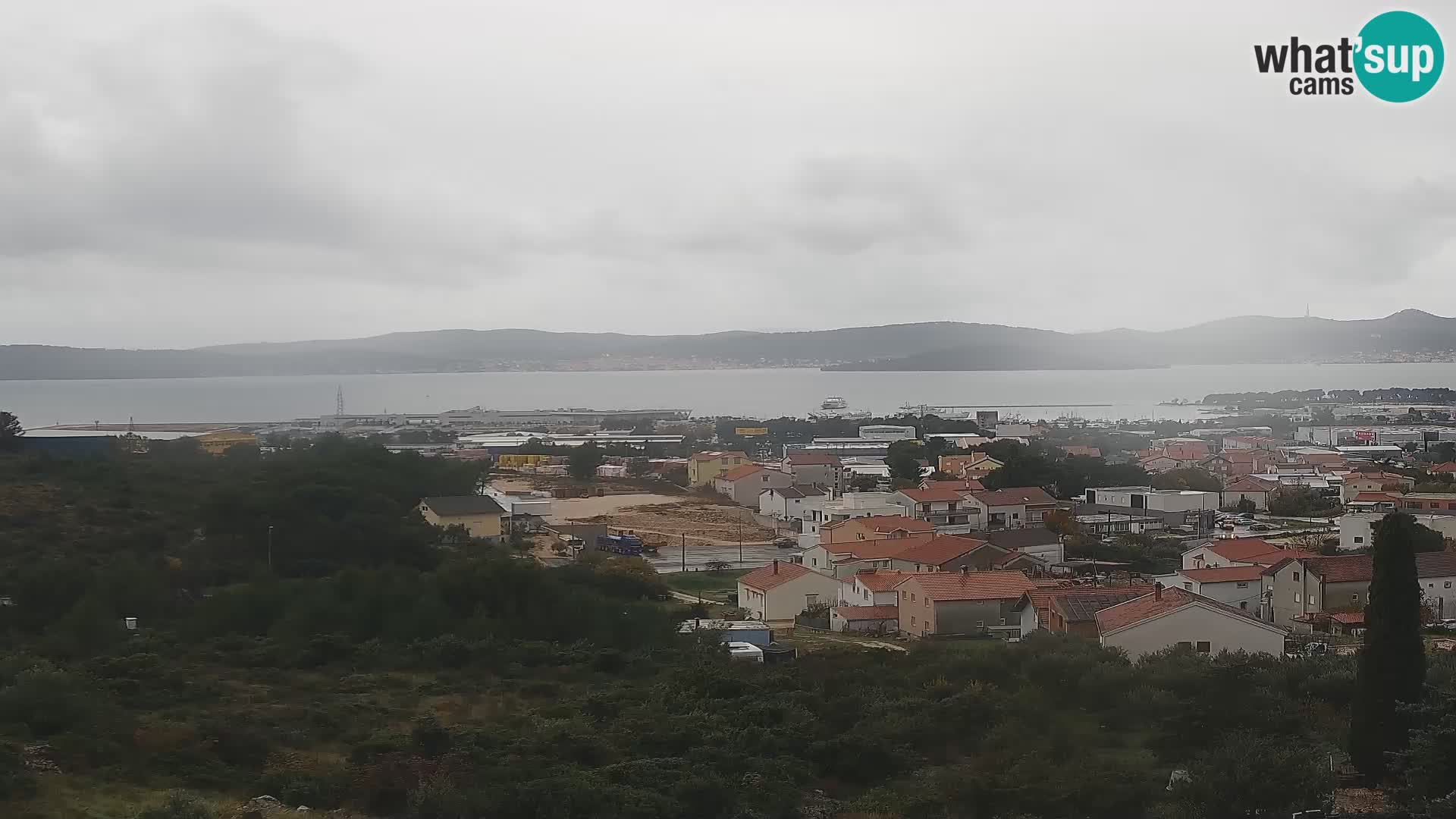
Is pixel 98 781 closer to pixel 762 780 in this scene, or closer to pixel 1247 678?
pixel 762 780

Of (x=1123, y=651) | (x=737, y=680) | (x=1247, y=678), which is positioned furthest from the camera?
(x=1123, y=651)

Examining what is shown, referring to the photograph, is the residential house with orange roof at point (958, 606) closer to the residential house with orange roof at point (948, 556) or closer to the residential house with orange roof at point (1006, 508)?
the residential house with orange roof at point (948, 556)

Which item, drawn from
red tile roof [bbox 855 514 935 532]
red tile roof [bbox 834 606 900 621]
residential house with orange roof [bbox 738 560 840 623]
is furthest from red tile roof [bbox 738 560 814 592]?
red tile roof [bbox 855 514 935 532]

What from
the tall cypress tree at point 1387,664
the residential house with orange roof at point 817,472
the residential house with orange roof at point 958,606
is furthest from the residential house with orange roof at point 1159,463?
the tall cypress tree at point 1387,664

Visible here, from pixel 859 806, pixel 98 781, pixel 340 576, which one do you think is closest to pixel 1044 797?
pixel 859 806

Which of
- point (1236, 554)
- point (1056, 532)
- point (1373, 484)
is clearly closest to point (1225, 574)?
point (1236, 554)

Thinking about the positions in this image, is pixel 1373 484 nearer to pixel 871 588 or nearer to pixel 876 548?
pixel 876 548
